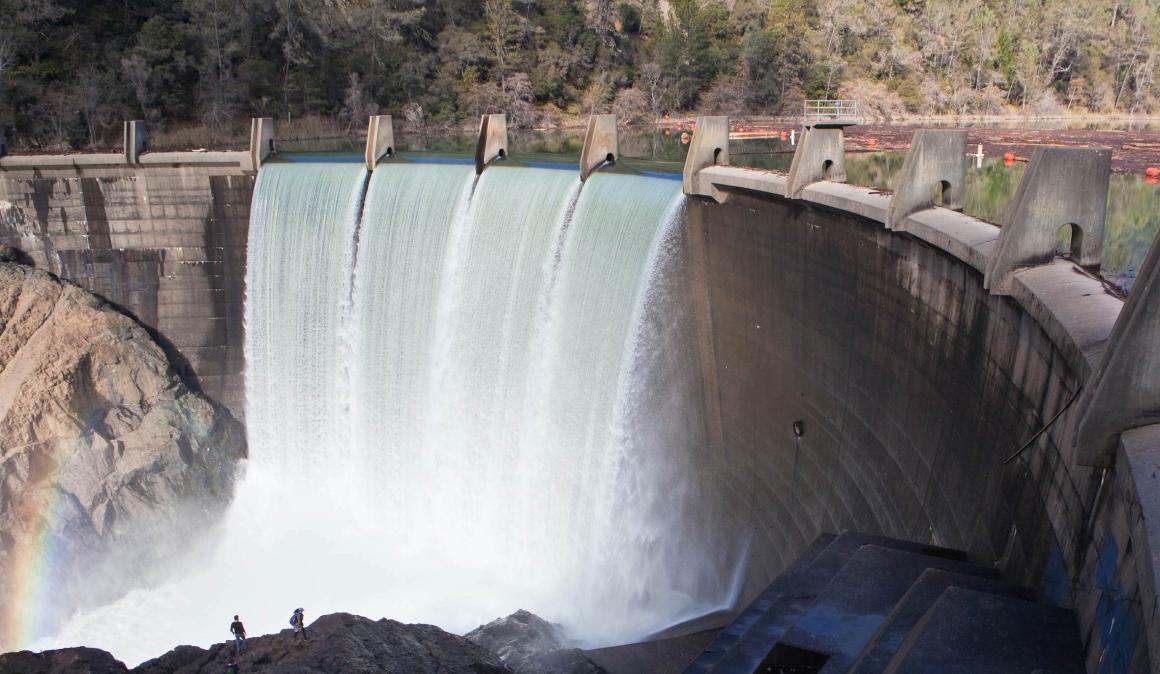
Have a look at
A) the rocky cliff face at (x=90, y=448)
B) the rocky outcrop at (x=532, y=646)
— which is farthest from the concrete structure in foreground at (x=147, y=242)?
the rocky outcrop at (x=532, y=646)

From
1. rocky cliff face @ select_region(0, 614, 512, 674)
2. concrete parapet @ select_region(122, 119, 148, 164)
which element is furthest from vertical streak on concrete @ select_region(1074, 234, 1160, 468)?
concrete parapet @ select_region(122, 119, 148, 164)

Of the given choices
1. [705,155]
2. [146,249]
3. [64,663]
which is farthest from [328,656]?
[146,249]

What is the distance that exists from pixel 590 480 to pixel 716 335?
118 inches

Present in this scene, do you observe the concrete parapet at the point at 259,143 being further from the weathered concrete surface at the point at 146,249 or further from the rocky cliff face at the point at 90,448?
the rocky cliff face at the point at 90,448

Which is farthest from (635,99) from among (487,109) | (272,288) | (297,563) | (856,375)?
(856,375)

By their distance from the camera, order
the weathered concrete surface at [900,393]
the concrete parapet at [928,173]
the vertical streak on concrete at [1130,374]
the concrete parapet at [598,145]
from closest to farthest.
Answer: the vertical streak on concrete at [1130,374]
the weathered concrete surface at [900,393]
the concrete parapet at [928,173]
the concrete parapet at [598,145]

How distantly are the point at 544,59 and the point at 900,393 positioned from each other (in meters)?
43.5

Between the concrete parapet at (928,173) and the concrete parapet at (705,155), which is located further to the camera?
the concrete parapet at (705,155)

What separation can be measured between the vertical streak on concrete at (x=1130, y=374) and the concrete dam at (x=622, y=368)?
0.05 ft

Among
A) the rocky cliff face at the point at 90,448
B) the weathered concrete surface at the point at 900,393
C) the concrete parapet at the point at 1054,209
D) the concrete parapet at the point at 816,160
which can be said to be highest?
the concrete parapet at the point at 816,160

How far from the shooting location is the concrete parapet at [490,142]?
1753cm

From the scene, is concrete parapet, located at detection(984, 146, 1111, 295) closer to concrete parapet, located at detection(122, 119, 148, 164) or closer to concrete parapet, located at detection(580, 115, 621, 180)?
concrete parapet, located at detection(580, 115, 621, 180)

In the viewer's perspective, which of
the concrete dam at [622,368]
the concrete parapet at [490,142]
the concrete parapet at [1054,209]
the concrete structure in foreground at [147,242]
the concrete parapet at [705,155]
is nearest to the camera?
the concrete dam at [622,368]

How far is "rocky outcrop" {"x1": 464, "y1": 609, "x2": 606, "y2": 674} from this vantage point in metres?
10.9
